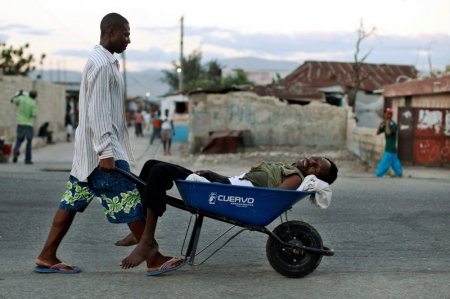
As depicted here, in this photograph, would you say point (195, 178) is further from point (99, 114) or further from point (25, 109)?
point (25, 109)

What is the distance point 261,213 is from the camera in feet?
17.6

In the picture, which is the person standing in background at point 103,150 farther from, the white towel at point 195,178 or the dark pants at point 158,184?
the white towel at point 195,178

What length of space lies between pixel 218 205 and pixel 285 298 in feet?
2.90

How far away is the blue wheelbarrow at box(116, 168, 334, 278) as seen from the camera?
5.26 m

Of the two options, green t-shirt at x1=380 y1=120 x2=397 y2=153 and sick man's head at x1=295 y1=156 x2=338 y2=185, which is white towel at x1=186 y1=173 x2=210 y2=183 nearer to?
sick man's head at x1=295 y1=156 x2=338 y2=185

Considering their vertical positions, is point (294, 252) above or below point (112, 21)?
below

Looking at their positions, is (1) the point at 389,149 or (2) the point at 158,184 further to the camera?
(1) the point at 389,149

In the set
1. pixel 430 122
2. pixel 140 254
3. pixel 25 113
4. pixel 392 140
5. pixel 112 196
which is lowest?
pixel 140 254

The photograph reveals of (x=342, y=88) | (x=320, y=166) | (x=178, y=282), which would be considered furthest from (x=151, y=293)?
(x=342, y=88)

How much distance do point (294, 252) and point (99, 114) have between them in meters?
1.79

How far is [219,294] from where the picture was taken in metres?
4.94

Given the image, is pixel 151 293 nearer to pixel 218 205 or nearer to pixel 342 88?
pixel 218 205

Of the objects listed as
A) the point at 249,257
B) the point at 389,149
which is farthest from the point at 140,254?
the point at 389,149

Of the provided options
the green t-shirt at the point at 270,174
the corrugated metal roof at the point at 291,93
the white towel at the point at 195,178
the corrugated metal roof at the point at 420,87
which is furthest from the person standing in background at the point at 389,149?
the corrugated metal roof at the point at 291,93
